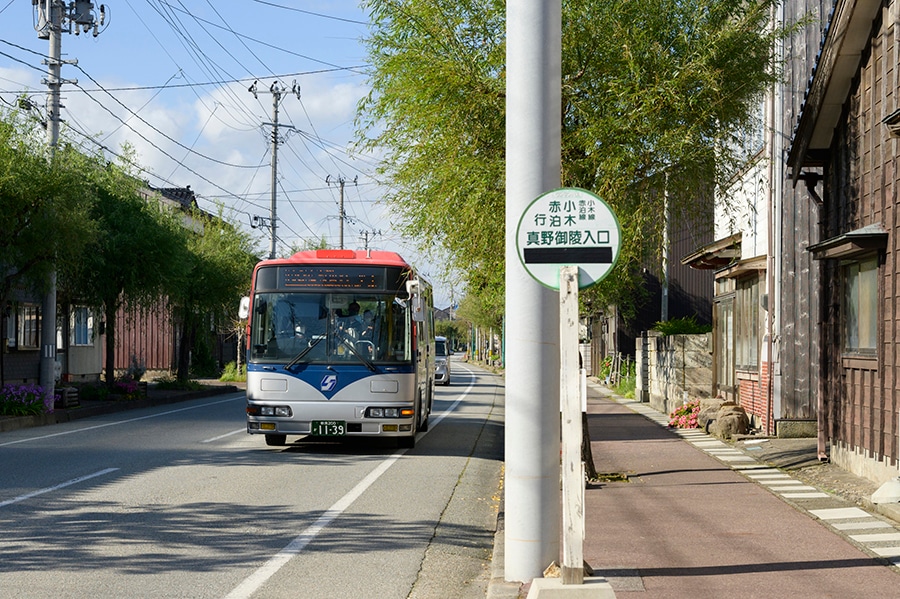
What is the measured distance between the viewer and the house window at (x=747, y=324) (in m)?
19.3

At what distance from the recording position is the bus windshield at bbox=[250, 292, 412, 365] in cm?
1529

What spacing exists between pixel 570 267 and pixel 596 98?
633 cm

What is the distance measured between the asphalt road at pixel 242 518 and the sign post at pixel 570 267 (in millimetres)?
1262

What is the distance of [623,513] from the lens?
9.96 meters

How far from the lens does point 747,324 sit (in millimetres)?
20141

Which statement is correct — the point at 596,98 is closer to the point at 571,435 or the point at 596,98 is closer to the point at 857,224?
the point at 857,224

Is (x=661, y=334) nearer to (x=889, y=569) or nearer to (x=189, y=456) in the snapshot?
(x=189, y=456)

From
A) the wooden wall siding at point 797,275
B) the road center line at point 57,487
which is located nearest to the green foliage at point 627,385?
the wooden wall siding at point 797,275

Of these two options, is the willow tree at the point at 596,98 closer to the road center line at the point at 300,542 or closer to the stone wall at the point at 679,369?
the road center line at the point at 300,542

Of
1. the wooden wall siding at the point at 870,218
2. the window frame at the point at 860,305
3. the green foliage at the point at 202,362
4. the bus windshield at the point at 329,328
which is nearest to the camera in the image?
the wooden wall siding at the point at 870,218

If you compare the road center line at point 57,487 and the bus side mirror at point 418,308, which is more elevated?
the bus side mirror at point 418,308

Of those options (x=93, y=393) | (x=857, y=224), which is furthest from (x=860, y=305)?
(x=93, y=393)

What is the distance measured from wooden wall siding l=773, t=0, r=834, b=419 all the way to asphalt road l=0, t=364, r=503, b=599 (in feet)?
16.5

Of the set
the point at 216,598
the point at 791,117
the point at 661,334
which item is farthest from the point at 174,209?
the point at 216,598
